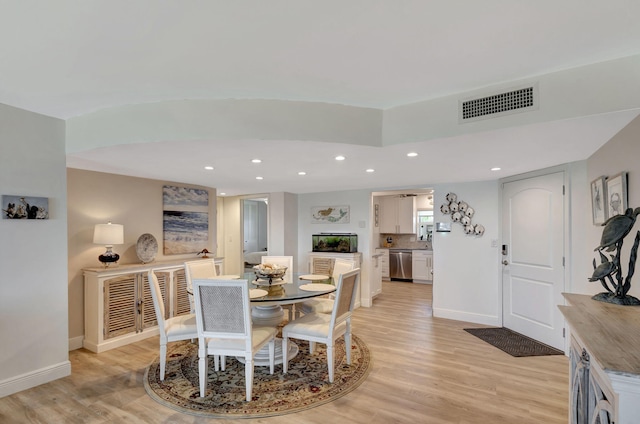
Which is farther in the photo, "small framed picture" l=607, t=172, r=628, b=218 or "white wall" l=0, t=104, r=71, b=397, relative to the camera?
"white wall" l=0, t=104, r=71, b=397

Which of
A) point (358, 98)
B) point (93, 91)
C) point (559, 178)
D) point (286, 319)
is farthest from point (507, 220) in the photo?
point (93, 91)

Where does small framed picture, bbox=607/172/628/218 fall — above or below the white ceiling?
below

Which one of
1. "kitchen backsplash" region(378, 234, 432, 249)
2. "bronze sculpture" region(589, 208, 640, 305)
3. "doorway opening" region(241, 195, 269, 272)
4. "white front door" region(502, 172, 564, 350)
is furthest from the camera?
"doorway opening" region(241, 195, 269, 272)

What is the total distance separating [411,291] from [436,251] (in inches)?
84.1

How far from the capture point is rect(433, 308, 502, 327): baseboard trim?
174 inches

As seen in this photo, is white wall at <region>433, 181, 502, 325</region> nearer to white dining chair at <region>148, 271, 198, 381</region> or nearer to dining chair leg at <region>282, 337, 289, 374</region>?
dining chair leg at <region>282, 337, 289, 374</region>

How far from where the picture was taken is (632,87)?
1810 millimetres

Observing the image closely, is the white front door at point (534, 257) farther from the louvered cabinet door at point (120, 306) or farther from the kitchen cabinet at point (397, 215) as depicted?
the louvered cabinet door at point (120, 306)

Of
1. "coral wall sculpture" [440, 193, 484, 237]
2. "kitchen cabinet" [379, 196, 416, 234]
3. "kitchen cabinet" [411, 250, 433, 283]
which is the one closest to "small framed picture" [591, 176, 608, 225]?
"coral wall sculpture" [440, 193, 484, 237]

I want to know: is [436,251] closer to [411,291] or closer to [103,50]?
[411,291]

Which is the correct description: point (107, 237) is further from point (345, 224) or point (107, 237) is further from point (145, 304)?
point (345, 224)

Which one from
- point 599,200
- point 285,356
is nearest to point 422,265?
point 599,200

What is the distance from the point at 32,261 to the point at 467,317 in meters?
5.09

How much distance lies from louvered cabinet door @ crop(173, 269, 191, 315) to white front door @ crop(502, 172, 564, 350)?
4.25m
